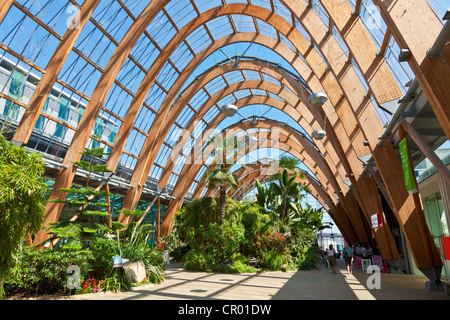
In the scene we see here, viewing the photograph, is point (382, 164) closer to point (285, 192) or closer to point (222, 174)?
point (222, 174)

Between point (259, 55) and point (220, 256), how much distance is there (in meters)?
16.0

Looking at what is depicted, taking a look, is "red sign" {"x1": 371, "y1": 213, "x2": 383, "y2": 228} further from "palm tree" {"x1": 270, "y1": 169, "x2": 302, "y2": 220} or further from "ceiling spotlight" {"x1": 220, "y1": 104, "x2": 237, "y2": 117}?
"palm tree" {"x1": 270, "y1": 169, "x2": 302, "y2": 220}

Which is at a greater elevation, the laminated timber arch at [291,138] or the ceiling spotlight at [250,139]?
the ceiling spotlight at [250,139]

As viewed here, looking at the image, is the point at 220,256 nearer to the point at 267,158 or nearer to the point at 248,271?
the point at 248,271

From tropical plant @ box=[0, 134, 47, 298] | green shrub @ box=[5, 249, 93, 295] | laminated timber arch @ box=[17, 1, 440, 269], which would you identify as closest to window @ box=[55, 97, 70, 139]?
laminated timber arch @ box=[17, 1, 440, 269]

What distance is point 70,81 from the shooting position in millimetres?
16156

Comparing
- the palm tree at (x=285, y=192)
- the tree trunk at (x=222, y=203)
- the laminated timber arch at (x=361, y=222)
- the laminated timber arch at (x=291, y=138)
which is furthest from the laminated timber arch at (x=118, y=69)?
the laminated timber arch at (x=291, y=138)

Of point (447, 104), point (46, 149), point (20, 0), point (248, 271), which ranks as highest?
point (20, 0)

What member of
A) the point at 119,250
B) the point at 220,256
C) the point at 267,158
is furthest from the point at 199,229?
the point at 267,158

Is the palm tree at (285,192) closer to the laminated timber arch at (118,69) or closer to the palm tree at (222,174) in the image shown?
the palm tree at (222,174)

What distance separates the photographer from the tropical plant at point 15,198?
210 inches

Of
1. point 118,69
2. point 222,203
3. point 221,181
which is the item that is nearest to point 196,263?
point 222,203

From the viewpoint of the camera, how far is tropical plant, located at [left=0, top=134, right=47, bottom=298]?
534 centimetres

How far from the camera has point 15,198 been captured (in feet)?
18.4
